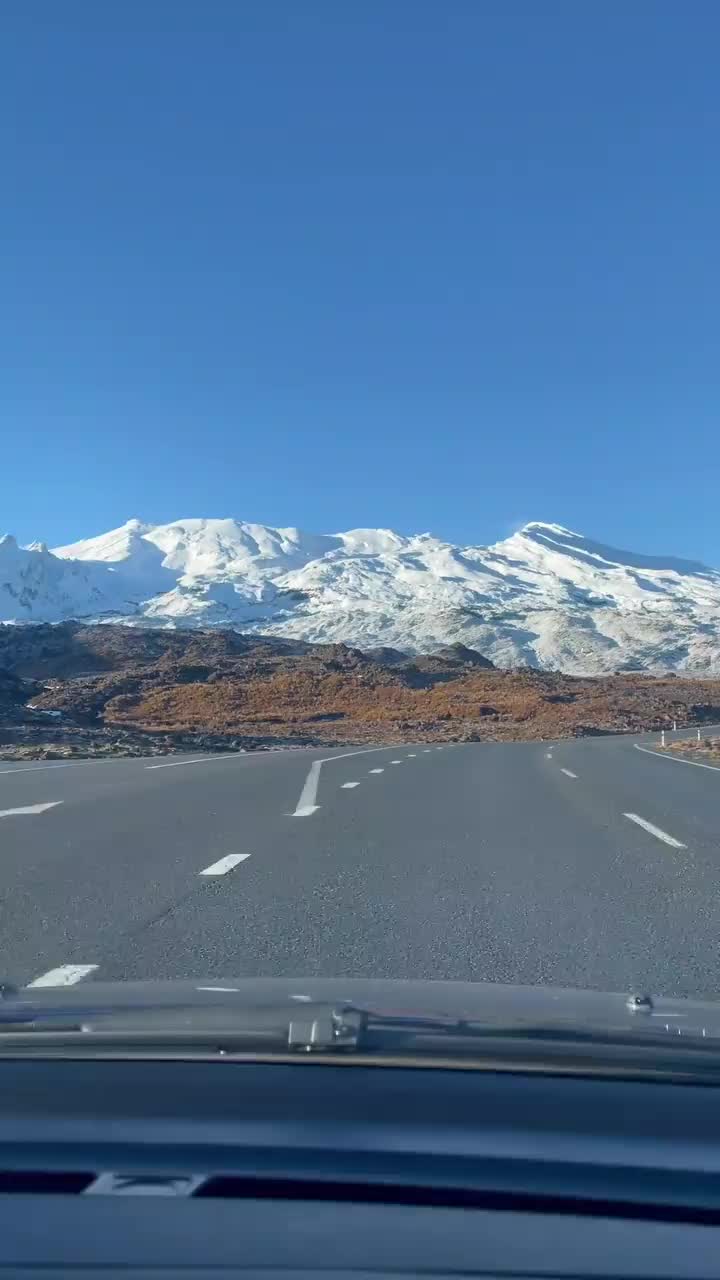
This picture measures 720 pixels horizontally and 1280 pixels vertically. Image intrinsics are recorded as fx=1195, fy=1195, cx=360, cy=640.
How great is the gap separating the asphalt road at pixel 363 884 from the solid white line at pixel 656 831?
0.05 m

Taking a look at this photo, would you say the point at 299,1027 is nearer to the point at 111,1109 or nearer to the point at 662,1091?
the point at 111,1109

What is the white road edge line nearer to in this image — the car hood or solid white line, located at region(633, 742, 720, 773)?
solid white line, located at region(633, 742, 720, 773)

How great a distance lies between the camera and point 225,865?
1111 cm

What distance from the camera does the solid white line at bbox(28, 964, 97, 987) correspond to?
21.0ft

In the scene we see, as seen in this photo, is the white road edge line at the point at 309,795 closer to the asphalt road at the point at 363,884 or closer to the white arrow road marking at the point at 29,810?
the asphalt road at the point at 363,884

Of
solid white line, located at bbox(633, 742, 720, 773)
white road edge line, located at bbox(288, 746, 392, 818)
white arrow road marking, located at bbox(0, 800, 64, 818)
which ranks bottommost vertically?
white arrow road marking, located at bbox(0, 800, 64, 818)

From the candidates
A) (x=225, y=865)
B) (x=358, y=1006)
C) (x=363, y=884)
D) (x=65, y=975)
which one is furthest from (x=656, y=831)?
(x=358, y=1006)

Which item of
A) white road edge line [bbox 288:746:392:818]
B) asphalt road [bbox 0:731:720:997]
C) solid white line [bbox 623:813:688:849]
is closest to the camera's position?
asphalt road [bbox 0:731:720:997]

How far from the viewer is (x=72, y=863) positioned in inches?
441

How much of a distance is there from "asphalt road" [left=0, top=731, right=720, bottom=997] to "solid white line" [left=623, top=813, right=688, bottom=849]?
5 cm

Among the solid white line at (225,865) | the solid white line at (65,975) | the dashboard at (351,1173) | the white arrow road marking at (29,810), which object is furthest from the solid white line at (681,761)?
the dashboard at (351,1173)

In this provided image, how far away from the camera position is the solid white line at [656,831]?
12859 mm

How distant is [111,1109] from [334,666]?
11134 centimetres

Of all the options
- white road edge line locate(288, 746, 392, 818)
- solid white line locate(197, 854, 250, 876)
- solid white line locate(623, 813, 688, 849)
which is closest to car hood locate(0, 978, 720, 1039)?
solid white line locate(197, 854, 250, 876)
